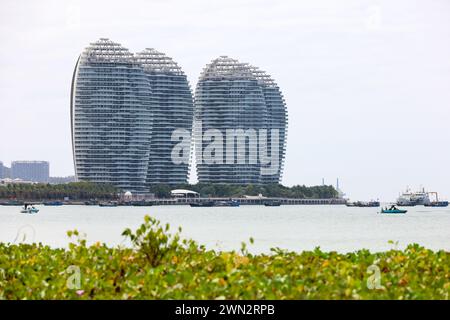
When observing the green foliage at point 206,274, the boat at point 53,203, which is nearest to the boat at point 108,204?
the boat at point 53,203

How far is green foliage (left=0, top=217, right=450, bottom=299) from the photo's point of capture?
11727mm

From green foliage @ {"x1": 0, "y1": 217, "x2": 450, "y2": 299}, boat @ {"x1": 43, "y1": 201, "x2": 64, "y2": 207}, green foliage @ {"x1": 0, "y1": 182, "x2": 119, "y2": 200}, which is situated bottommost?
green foliage @ {"x1": 0, "y1": 217, "x2": 450, "y2": 299}

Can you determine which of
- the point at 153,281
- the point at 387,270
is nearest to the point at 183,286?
the point at 153,281

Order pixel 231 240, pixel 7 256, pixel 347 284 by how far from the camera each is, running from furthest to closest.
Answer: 1. pixel 231 240
2. pixel 7 256
3. pixel 347 284

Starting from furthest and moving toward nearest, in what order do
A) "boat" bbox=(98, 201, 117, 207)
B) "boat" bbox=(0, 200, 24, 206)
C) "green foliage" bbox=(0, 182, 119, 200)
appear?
"green foliage" bbox=(0, 182, 119, 200)
"boat" bbox=(98, 201, 117, 207)
"boat" bbox=(0, 200, 24, 206)

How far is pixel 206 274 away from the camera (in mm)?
12984

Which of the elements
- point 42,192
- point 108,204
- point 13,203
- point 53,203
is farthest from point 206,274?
point 42,192

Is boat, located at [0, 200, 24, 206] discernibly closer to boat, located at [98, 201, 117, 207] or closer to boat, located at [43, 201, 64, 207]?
boat, located at [43, 201, 64, 207]

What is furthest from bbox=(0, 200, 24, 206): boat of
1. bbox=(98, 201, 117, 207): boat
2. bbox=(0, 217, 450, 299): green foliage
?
bbox=(0, 217, 450, 299): green foliage

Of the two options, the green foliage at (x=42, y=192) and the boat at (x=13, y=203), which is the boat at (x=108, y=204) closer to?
the green foliage at (x=42, y=192)

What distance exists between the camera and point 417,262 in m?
13.9

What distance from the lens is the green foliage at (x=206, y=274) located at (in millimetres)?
11727
